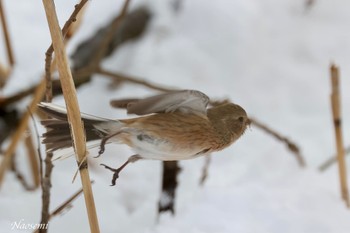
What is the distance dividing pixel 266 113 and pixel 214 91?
245 millimetres

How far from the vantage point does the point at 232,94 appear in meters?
2.88

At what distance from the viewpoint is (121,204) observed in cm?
212

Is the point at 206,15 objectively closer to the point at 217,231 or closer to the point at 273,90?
the point at 273,90

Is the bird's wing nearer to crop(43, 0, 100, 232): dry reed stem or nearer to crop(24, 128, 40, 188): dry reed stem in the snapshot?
crop(43, 0, 100, 232): dry reed stem

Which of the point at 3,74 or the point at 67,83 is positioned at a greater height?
the point at 67,83

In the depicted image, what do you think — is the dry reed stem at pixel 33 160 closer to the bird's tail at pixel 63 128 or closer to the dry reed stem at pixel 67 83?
the bird's tail at pixel 63 128

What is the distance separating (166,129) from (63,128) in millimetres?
224

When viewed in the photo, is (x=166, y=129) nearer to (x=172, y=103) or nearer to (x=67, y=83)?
(x=172, y=103)

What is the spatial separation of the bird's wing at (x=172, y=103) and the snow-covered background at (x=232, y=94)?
1.51 feet

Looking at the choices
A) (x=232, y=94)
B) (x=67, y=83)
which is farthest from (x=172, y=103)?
(x=232, y=94)

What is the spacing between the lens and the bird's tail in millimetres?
1353

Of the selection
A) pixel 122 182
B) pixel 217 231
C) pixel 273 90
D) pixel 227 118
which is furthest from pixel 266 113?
pixel 227 118

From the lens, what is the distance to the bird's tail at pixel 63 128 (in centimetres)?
135

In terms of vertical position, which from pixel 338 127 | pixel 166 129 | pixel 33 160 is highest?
pixel 166 129
